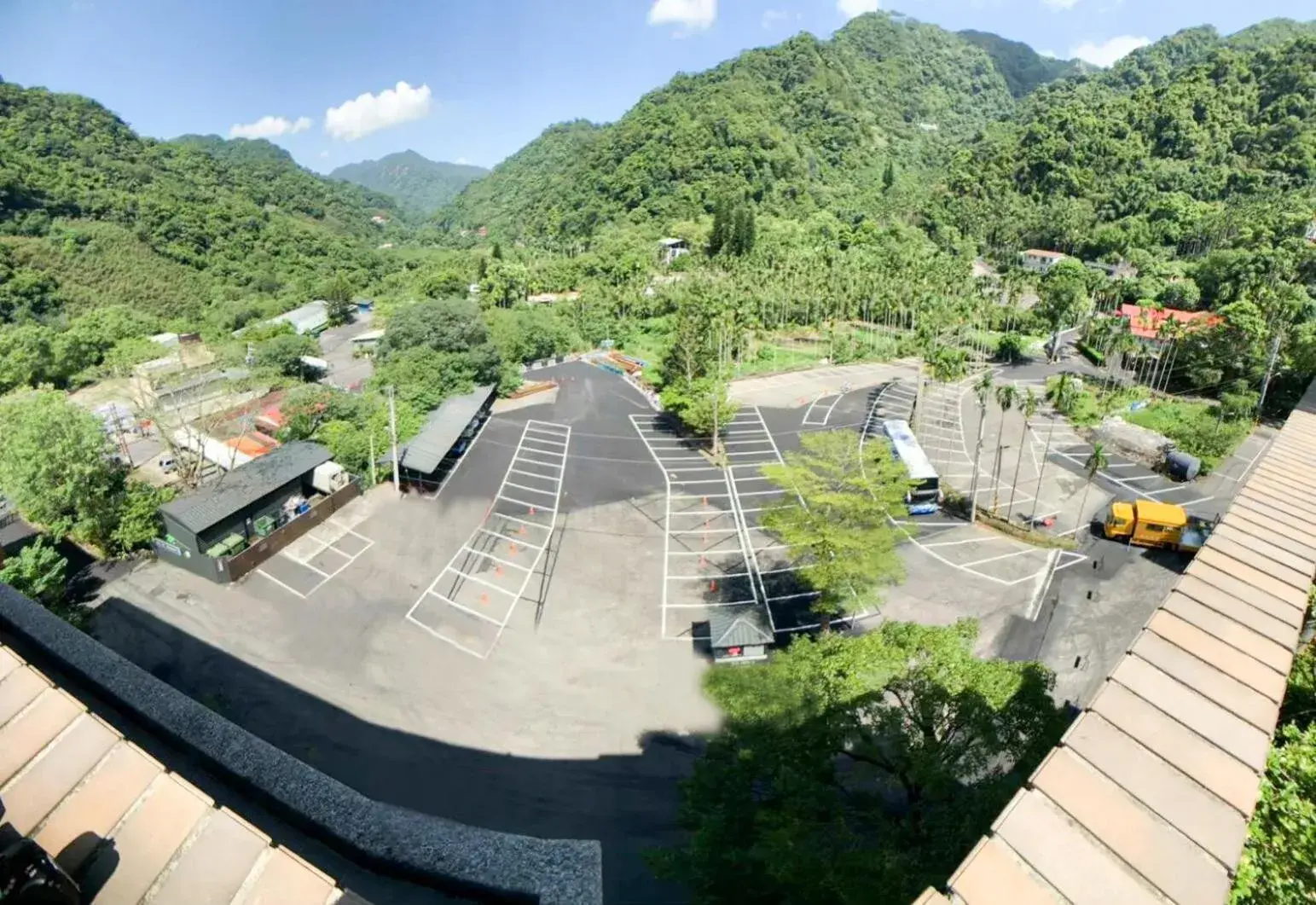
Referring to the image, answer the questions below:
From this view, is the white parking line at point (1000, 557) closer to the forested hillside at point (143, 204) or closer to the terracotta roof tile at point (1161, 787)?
the terracotta roof tile at point (1161, 787)

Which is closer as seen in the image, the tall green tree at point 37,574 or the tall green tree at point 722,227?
the tall green tree at point 37,574

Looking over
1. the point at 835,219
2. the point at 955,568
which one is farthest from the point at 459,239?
the point at 955,568

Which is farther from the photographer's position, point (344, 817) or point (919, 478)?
point (919, 478)

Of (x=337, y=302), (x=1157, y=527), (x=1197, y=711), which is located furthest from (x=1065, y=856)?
(x=337, y=302)

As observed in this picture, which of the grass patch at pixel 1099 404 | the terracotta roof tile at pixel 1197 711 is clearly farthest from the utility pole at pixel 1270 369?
the terracotta roof tile at pixel 1197 711

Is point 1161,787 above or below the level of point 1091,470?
above

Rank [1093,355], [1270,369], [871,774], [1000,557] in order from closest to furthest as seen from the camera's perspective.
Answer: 1. [871,774]
2. [1000,557]
3. [1270,369]
4. [1093,355]

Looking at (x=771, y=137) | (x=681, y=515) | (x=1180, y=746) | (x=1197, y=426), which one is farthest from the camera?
(x=771, y=137)

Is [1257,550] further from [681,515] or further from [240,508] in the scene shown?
[240,508]
